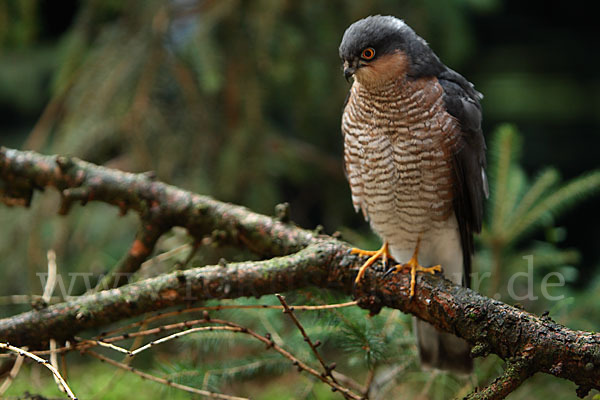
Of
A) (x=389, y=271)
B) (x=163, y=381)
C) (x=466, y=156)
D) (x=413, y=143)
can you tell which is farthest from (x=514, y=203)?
(x=163, y=381)

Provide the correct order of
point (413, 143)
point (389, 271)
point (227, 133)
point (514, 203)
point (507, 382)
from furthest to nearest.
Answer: point (227, 133)
point (514, 203)
point (413, 143)
point (389, 271)
point (507, 382)

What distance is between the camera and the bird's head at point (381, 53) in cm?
199

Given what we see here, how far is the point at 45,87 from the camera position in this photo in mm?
4801

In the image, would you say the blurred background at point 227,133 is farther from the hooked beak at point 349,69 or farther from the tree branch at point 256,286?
the hooked beak at point 349,69

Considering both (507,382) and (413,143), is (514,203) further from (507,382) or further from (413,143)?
(507,382)

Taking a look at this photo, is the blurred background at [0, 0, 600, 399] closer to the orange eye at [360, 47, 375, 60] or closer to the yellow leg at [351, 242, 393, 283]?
the yellow leg at [351, 242, 393, 283]

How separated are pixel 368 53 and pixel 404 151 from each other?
0.37 metres

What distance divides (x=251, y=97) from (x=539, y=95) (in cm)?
288

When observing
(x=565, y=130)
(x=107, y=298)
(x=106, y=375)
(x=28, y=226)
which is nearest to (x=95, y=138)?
(x=28, y=226)

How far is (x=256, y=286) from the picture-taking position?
1.71 metres

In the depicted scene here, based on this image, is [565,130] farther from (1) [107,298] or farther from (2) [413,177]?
(1) [107,298]

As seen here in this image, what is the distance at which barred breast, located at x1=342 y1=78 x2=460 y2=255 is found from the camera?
200cm

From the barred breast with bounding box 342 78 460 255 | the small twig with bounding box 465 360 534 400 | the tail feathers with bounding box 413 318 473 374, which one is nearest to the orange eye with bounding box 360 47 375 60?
the barred breast with bounding box 342 78 460 255

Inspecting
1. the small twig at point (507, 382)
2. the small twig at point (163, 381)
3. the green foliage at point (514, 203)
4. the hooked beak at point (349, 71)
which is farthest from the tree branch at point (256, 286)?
the green foliage at point (514, 203)
